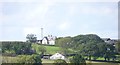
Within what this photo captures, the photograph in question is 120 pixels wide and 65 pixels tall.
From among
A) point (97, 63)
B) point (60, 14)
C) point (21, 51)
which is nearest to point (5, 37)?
point (21, 51)

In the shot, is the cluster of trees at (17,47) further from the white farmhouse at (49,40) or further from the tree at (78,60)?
the tree at (78,60)

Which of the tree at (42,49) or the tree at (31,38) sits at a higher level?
the tree at (31,38)

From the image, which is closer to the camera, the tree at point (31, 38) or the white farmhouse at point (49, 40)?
the white farmhouse at point (49, 40)

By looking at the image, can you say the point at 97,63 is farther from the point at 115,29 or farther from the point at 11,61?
the point at 11,61

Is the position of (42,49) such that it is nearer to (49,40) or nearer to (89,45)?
(49,40)

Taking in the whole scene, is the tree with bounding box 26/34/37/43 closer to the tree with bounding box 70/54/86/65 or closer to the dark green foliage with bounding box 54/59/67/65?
the dark green foliage with bounding box 54/59/67/65

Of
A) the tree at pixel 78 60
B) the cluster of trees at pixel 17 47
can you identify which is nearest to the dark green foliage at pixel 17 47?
the cluster of trees at pixel 17 47

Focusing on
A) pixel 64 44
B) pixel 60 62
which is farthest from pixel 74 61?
pixel 64 44

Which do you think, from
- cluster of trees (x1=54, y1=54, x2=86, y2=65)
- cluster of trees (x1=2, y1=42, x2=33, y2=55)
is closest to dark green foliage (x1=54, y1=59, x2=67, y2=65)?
cluster of trees (x1=54, y1=54, x2=86, y2=65)
